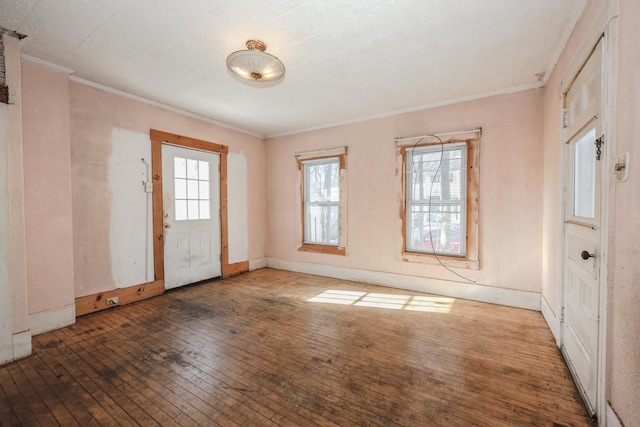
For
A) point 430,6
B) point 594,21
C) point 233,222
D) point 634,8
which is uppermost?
point 430,6

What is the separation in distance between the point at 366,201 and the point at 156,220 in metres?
3.14

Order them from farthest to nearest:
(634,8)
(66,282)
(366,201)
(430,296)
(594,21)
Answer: (366,201)
(430,296)
(66,282)
(594,21)
(634,8)

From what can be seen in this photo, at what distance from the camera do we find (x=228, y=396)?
6.12 feet

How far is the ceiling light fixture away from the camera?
2.26 metres

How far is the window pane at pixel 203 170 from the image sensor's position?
455 cm

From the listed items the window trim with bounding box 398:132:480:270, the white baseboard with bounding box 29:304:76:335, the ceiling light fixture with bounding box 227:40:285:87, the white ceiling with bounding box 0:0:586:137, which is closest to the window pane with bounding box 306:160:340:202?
the white ceiling with bounding box 0:0:586:137

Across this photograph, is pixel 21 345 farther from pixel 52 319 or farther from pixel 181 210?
pixel 181 210

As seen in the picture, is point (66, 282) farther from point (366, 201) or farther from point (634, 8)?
point (634, 8)

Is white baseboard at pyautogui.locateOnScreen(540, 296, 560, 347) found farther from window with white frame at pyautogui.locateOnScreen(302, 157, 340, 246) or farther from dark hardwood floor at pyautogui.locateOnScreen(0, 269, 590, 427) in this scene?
window with white frame at pyautogui.locateOnScreen(302, 157, 340, 246)

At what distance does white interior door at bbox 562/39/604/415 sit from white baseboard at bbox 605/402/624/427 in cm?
16

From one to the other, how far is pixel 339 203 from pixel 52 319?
389 cm

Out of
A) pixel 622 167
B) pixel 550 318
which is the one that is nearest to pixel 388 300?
pixel 550 318

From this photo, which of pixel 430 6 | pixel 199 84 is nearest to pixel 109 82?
pixel 199 84

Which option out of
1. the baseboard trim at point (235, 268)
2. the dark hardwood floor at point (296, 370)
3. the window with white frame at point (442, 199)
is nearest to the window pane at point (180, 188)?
the baseboard trim at point (235, 268)
